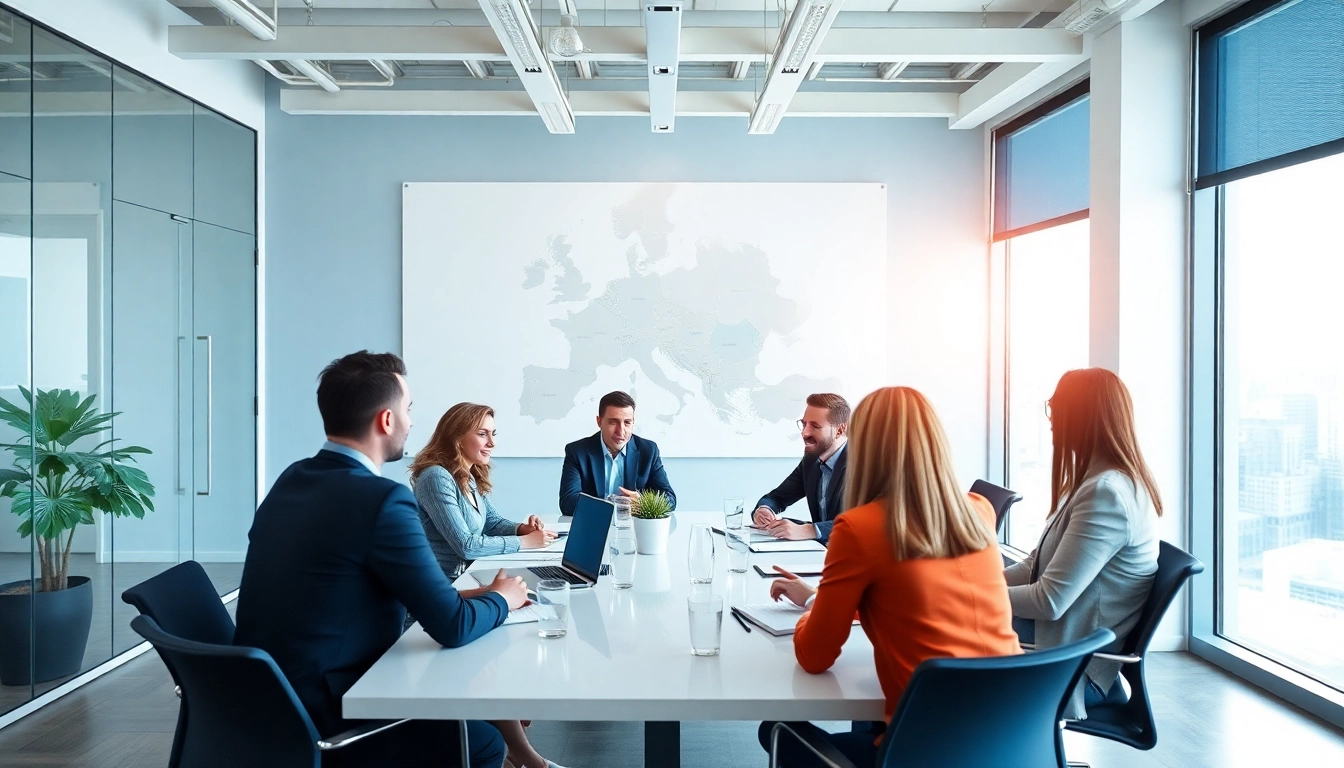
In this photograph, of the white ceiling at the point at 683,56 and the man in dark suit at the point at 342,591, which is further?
the white ceiling at the point at 683,56

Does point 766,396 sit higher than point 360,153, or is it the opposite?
point 360,153

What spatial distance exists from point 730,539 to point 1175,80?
3.43 meters

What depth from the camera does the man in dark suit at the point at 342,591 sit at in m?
1.98

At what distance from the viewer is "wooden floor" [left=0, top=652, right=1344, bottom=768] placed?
3.28 meters

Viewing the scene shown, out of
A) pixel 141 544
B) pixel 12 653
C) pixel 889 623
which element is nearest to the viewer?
pixel 889 623

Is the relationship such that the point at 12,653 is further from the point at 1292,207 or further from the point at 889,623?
the point at 1292,207

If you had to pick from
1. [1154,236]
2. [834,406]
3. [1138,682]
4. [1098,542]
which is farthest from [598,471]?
[1154,236]

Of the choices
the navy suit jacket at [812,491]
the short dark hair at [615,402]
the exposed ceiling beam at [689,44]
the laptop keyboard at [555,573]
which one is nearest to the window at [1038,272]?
the exposed ceiling beam at [689,44]

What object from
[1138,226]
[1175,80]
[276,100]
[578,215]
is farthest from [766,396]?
[276,100]

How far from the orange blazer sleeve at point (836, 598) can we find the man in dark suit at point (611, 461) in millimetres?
2406

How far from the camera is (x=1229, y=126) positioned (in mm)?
4207

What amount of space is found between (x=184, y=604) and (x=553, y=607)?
0.97 metres

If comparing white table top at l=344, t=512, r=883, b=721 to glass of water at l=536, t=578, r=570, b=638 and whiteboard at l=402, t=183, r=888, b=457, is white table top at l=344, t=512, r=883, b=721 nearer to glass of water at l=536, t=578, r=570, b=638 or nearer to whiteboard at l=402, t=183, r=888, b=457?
glass of water at l=536, t=578, r=570, b=638

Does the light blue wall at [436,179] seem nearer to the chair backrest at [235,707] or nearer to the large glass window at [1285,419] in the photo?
the large glass window at [1285,419]
